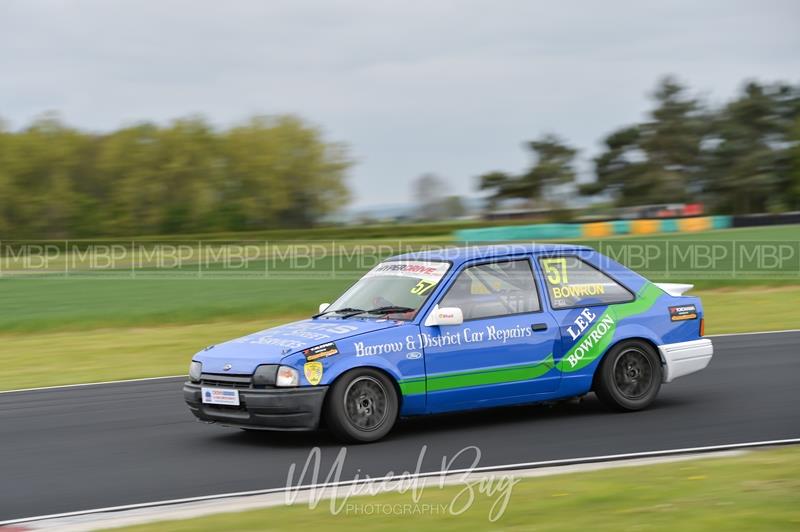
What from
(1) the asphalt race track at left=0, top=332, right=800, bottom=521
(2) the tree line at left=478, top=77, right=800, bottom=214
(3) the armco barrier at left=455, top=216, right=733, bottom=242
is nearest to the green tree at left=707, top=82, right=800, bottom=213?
(2) the tree line at left=478, top=77, right=800, bottom=214

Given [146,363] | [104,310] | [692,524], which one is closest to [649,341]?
[692,524]

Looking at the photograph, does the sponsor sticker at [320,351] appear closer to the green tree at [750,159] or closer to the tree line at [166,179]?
the tree line at [166,179]

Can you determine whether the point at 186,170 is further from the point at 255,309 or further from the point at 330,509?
the point at 330,509

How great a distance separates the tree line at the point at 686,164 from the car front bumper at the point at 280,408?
86356 mm

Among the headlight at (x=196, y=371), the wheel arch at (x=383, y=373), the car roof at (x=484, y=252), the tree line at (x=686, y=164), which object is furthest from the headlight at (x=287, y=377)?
the tree line at (x=686, y=164)

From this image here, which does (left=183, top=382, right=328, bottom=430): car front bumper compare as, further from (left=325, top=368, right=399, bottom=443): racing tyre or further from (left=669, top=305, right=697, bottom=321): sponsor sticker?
(left=669, top=305, right=697, bottom=321): sponsor sticker

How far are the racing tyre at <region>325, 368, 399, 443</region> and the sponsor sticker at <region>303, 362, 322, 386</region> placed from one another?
0.13m

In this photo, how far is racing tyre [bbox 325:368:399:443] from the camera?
25.5 feet

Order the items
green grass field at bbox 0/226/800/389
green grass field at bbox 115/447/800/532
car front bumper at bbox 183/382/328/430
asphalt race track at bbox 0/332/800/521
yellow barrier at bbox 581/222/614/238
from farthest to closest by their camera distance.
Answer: yellow barrier at bbox 581/222/614/238 → green grass field at bbox 0/226/800/389 → car front bumper at bbox 183/382/328/430 → asphalt race track at bbox 0/332/800/521 → green grass field at bbox 115/447/800/532

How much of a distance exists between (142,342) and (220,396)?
9.93 meters

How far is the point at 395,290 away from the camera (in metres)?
8.74

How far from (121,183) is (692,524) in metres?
78.9

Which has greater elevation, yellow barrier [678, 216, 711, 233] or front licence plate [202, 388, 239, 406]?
yellow barrier [678, 216, 711, 233]

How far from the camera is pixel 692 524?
5.26 m
